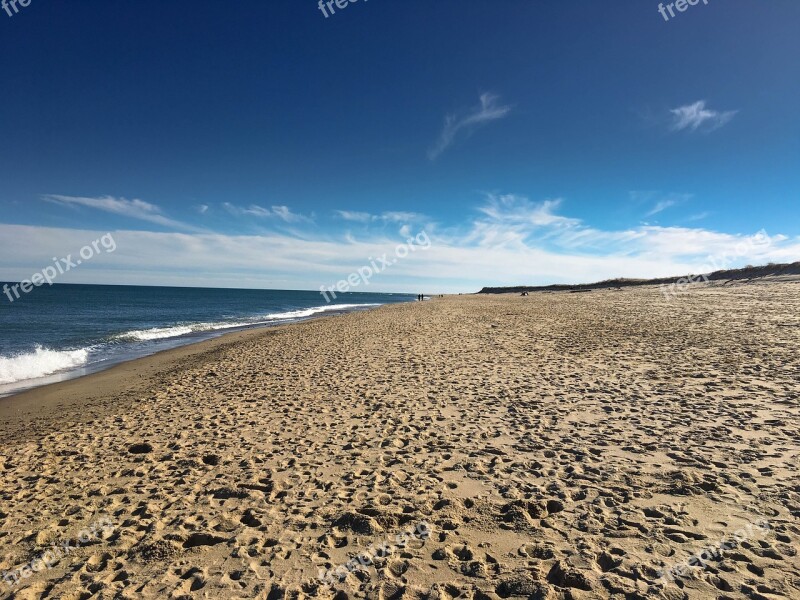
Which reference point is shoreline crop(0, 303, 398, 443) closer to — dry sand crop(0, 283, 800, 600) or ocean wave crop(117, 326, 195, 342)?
dry sand crop(0, 283, 800, 600)

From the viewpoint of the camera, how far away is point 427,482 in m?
5.97

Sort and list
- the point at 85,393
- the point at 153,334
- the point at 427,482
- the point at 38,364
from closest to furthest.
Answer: the point at 427,482
the point at 85,393
the point at 38,364
the point at 153,334

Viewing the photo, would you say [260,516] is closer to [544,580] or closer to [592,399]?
[544,580]

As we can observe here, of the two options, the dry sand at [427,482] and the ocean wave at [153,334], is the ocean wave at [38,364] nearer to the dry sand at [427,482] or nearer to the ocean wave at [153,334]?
the dry sand at [427,482]

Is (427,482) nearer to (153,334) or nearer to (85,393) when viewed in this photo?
(85,393)

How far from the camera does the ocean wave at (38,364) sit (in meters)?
16.5

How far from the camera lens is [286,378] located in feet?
42.7

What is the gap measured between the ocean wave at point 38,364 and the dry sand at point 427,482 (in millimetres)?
5364

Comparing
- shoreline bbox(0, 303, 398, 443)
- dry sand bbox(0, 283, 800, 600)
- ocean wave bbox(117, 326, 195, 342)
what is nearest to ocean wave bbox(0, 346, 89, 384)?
shoreline bbox(0, 303, 398, 443)

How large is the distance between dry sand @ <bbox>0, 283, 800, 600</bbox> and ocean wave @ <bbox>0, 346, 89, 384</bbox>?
5.36m

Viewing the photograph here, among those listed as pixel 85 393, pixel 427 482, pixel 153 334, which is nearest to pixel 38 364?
pixel 85 393

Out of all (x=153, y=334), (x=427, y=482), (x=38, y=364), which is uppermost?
(x=153, y=334)

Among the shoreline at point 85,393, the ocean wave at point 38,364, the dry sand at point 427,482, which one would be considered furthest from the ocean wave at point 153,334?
the dry sand at point 427,482

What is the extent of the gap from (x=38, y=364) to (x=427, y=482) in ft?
66.4
